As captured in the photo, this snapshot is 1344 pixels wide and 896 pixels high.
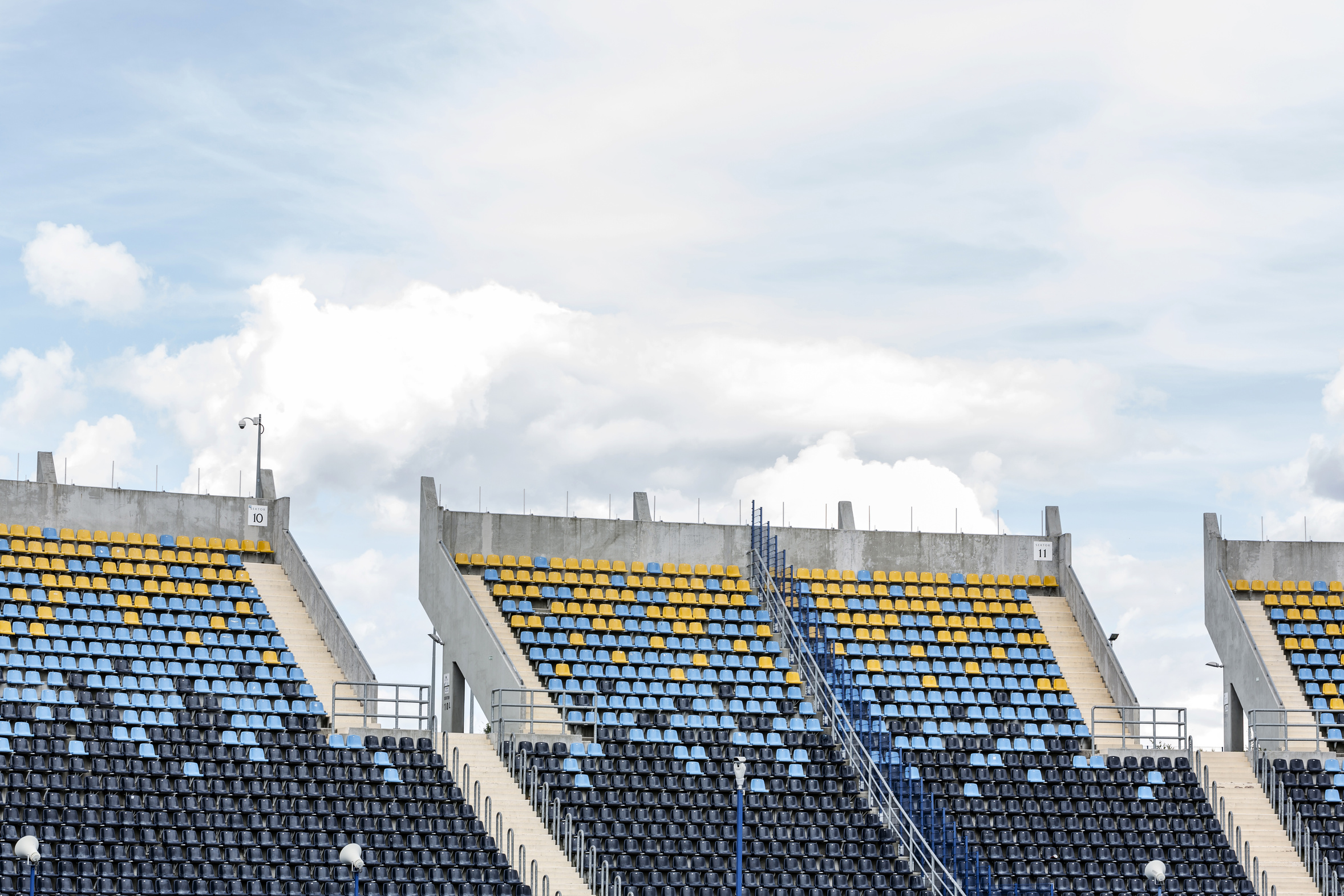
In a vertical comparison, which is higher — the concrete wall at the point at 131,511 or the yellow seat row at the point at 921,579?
the concrete wall at the point at 131,511

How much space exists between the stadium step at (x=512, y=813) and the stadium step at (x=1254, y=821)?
1387 cm

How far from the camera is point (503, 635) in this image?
4247 centimetres

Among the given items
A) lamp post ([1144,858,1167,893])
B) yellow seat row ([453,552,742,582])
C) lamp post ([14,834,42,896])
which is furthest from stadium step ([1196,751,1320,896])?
lamp post ([14,834,42,896])

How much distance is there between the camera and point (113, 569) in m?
42.0

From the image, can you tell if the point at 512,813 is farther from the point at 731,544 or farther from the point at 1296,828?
the point at 1296,828

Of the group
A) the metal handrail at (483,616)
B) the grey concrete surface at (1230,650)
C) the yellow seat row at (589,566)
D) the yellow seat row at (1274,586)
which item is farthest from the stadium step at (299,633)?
the yellow seat row at (1274,586)

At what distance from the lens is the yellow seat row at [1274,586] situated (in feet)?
157

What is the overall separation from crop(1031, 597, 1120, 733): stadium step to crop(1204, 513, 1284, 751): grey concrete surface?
333cm

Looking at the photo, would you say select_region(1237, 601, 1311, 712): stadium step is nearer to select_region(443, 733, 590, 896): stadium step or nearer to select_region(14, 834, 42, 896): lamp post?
select_region(443, 733, 590, 896): stadium step

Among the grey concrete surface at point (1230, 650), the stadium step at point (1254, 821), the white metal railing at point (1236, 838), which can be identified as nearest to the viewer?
the white metal railing at point (1236, 838)

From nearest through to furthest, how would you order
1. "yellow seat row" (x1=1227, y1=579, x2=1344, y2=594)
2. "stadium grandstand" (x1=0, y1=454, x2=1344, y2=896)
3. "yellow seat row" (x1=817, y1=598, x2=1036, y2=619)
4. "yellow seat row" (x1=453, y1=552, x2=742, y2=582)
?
"stadium grandstand" (x1=0, y1=454, x2=1344, y2=896), "yellow seat row" (x1=453, y1=552, x2=742, y2=582), "yellow seat row" (x1=817, y1=598, x2=1036, y2=619), "yellow seat row" (x1=1227, y1=579, x2=1344, y2=594)

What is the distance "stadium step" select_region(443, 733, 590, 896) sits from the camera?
1379 inches

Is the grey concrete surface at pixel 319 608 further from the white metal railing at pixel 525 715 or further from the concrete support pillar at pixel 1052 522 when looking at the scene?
the concrete support pillar at pixel 1052 522

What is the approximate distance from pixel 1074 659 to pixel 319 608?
58.2 ft
